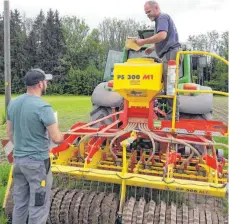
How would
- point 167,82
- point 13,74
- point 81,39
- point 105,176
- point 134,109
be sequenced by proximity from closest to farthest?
1. point 105,176
2. point 167,82
3. point 134,109
4. point 13,74
5. point 81,39

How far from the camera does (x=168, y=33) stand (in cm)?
420

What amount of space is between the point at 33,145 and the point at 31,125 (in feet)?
0.53

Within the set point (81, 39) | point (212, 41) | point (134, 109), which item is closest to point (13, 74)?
point (81, 39)

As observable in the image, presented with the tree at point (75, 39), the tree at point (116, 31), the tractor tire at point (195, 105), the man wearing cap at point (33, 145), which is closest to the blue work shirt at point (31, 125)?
the man wearing cap at point (33, 145)

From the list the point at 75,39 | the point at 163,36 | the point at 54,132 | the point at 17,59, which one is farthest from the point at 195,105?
the point at 75,39

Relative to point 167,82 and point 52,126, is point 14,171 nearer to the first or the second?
point 52,126

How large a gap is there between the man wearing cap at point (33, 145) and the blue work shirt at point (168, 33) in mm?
1602

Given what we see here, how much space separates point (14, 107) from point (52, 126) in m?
0.38

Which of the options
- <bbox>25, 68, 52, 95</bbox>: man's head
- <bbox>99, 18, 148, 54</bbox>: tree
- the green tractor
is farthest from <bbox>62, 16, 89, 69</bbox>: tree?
<bbox>25, 68, 52, 95</bbox>: man's head

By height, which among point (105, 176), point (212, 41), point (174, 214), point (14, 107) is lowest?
point (174, 214)

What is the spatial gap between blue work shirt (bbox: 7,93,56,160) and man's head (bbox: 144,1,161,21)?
1801 mm

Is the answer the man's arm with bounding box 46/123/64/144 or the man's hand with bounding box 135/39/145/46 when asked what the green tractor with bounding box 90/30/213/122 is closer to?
the man's hand with bounding box 135/39/145/46

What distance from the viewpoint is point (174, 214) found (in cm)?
307

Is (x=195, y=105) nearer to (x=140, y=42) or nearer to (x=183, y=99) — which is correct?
(x=183, y=99)
